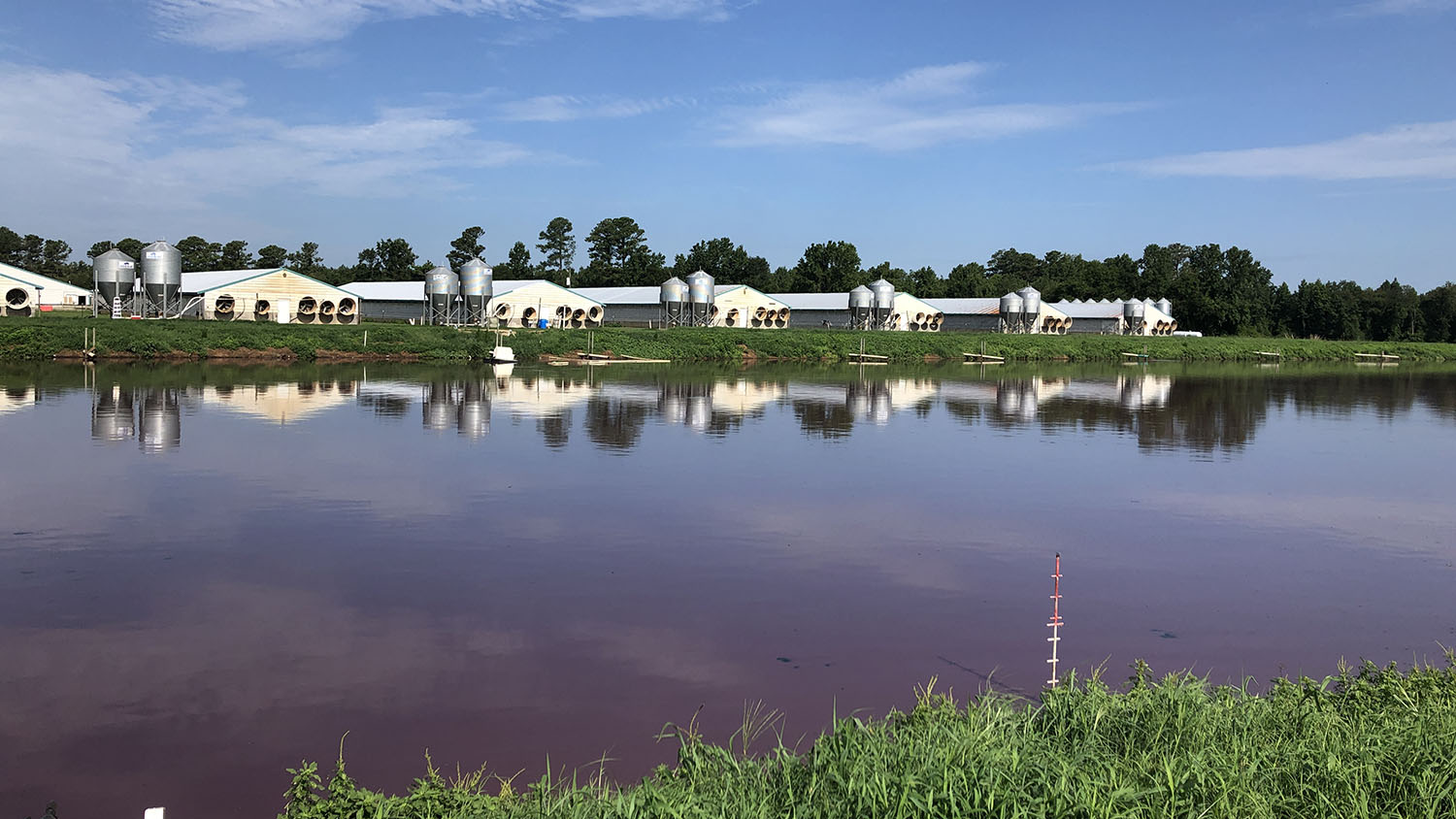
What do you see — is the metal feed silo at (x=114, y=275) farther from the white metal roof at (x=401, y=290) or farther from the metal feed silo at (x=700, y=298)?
the metal feed silo at (x=700, y=298)

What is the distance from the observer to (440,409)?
28.8 meters

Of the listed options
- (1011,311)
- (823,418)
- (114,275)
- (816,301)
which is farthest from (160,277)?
(1011,311)

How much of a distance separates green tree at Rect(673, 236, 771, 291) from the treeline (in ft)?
0.31

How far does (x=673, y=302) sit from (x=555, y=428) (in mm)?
49587

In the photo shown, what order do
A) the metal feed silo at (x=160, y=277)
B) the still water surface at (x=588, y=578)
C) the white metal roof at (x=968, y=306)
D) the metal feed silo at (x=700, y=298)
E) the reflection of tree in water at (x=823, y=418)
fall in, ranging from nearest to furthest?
the still water surface at (x=588, y=578), the reflection of tree in water at (x=823, y=418), the metal feed silo at (x=160, y=277), the metal feed silo at (x=700, y=298), the white metal roof at (x=968, y=306)

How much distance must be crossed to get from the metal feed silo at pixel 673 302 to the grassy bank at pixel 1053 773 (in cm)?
6719

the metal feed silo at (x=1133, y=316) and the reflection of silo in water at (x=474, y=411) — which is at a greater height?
the metal feed silo at (x=1133, y=316)

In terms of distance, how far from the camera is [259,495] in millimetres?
15758

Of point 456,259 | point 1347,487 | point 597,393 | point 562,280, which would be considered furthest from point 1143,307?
point 1347,487

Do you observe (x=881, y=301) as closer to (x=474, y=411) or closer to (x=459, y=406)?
(x=459, y=406)

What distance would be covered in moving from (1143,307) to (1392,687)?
99.5 meters

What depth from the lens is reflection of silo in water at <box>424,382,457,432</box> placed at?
82.9 feet

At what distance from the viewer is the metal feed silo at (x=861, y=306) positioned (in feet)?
272

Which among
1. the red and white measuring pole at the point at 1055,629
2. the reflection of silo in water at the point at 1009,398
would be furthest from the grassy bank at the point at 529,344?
the red and white measuring pole at the point at 1055,629
